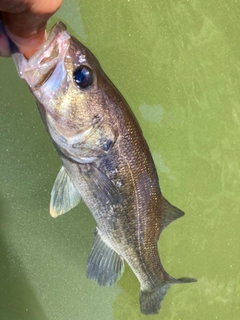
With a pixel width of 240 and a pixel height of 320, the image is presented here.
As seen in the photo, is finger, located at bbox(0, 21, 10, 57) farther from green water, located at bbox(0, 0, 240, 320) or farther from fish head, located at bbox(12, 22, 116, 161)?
green water, located at bbox(0, 0, 240, 320)

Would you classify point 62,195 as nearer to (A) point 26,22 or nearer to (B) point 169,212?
(B) point 169,212

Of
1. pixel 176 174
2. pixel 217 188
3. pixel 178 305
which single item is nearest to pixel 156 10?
pixel 176 174

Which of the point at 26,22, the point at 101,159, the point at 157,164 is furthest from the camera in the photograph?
the point at 157,164

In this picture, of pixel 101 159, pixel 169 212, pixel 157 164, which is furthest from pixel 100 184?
pixel 157 164

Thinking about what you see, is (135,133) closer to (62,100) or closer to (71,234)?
(62,100)

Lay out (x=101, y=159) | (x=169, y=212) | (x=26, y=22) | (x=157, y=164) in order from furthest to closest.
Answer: (x=157, y=164) < (x=169, y=212) < (x=101, y=159) < (x=26, y=22)

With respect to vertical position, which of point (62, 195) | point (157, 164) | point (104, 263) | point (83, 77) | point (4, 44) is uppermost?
point (4, 44)

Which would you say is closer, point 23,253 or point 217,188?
point 23,253

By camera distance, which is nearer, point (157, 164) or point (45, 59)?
point (45, 59)
